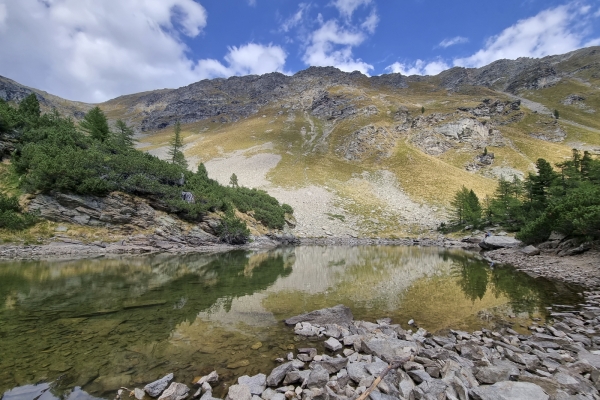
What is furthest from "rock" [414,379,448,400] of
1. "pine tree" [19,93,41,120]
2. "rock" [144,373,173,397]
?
"pine tree" [19,93,41,120]

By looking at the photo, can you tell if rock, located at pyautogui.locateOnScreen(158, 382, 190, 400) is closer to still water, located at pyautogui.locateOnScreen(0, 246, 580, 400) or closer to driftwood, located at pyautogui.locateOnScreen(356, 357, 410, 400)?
still water, located at pyautogui.locateOnScreen(0, 246, 580, 400)

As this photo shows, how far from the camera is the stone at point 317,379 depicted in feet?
23.9

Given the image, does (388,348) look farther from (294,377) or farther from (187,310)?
(187,310)

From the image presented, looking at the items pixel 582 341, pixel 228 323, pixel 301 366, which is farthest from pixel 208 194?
pixel 582 341

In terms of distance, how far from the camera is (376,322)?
12984 millimetres

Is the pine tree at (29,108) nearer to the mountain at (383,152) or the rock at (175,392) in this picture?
the mountain at (383,152)

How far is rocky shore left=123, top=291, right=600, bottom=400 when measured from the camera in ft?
21.9

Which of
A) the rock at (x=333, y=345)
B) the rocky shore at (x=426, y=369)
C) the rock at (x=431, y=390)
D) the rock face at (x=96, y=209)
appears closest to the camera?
the rock at (x=431, y=390)

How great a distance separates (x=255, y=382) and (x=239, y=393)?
723mm

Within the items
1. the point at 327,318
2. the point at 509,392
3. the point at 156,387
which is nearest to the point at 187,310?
the point at 327,318

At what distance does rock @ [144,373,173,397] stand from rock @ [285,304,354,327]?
6.00 meters

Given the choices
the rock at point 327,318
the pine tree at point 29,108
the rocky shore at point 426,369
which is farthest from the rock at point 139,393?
the pine tree at point 29,108

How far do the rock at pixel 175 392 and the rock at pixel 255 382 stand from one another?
4.50 feet

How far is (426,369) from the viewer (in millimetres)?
7863
